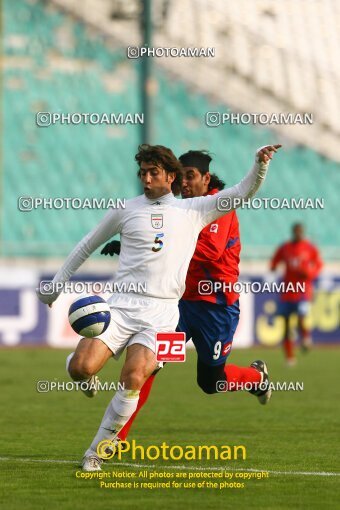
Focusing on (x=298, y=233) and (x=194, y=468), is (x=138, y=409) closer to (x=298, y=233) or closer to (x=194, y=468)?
(x=194, y=468)

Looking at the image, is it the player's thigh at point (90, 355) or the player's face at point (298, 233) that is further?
the player's face at point (298, 233)

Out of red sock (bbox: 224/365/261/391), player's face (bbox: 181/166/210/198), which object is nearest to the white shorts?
player's face (bbox: 181/166/210/198)

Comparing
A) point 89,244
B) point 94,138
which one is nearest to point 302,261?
point 94,138

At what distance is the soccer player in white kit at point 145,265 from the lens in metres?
7.02

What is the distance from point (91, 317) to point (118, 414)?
23.5 inches

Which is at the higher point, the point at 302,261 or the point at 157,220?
the point at 157,220

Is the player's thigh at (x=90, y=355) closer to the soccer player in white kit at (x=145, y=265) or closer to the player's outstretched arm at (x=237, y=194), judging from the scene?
the soccer player in white kit at (x=145, y=265)

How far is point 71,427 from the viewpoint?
32.0ft

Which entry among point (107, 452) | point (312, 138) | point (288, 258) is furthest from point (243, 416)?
point (312, 138)

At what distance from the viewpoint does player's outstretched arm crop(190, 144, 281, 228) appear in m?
7.08

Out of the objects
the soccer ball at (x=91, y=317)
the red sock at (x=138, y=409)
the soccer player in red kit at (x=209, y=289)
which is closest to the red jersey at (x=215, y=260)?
the soccer player in red kit at (x=209, y=289)

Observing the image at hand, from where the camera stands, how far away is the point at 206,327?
328 inches

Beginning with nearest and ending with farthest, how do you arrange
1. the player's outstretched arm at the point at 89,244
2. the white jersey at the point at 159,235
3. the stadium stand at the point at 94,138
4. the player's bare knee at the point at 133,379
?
the player's bare knee at the point at 133,379 < the white jersey at the point at 159,235 < the player's outstretched arm at the point at 89,244 < the stadium stand at the point at 94,138

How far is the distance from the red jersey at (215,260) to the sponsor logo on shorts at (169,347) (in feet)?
3.61
